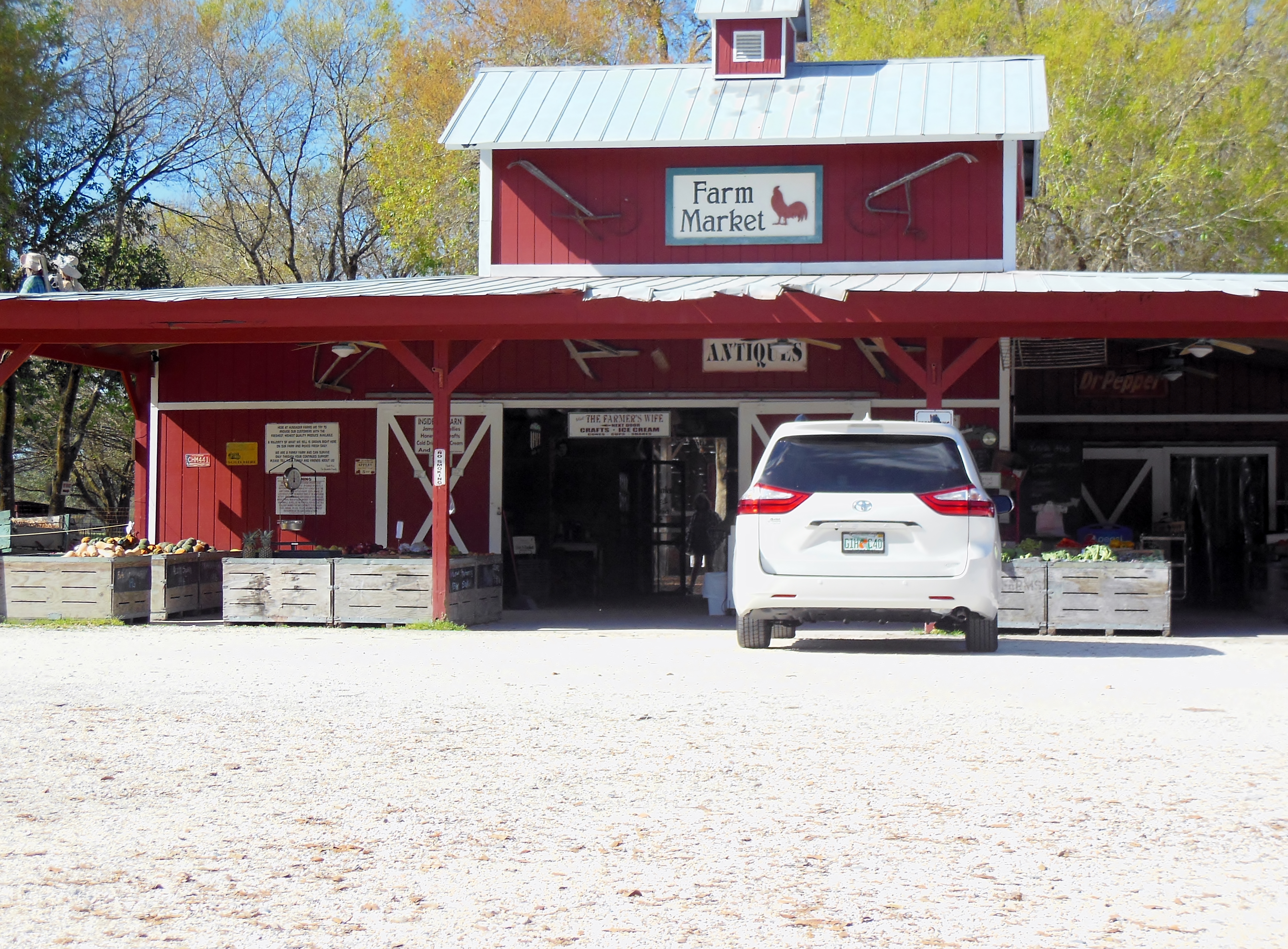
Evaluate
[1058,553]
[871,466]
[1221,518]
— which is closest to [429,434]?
[1058,553]

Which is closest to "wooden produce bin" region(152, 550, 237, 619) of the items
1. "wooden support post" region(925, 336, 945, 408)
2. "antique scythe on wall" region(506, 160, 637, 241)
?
"antique scythe on wall" region(506, 160, 637, 241)

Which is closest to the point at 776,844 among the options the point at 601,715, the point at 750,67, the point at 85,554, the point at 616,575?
the point at 601,715

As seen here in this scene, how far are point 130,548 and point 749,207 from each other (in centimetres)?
837

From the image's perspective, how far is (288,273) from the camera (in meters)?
39.7

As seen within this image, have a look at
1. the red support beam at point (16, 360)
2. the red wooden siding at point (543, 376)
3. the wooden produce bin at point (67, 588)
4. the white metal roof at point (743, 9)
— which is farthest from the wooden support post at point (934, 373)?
the red support beam at point (16, 360)

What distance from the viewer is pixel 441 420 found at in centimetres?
1388

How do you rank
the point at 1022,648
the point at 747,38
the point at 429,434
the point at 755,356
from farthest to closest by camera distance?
the point at 747,38
the point at 429,434
the point at 755,356
the point at 1022,648

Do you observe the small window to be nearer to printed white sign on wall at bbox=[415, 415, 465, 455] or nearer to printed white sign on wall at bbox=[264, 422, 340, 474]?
printed white sign on wall at bbox=[415, 415, 465, 455]

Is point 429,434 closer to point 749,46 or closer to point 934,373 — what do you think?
point 934,373

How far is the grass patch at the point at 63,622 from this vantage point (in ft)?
45.8

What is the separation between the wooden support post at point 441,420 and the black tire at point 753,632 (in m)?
3.60

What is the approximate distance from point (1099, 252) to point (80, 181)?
22.6m

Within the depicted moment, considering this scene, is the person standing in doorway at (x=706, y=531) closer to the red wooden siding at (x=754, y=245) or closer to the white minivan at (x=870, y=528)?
the red wooden siding at (x=754, y=245)

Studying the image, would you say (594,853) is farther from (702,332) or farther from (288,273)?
(288,273)
